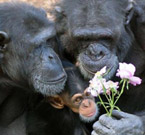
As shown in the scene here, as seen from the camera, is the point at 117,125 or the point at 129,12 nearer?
the point at 117,125

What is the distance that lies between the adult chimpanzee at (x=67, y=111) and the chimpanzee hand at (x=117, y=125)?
0.32 meters

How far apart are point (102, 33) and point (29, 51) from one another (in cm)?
99

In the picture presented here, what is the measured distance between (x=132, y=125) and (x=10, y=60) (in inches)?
60.4

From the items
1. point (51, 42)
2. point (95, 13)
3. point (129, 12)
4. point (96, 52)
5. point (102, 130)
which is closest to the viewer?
point (102, 130)

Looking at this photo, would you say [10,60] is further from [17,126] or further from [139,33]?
[139,33]

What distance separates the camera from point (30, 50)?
17.3 ft

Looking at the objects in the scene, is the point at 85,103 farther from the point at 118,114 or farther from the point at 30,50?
the point at 30,50

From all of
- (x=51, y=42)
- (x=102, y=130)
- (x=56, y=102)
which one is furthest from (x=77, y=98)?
(x=51, y=42)

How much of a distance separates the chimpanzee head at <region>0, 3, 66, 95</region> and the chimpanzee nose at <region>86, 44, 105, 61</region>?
1.98ft

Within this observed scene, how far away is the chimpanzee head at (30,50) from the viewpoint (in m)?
5.22

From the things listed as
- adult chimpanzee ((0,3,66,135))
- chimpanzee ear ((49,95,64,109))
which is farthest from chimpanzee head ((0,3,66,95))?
chimpanzee ear ((49,95,64,109))

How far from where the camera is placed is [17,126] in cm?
604

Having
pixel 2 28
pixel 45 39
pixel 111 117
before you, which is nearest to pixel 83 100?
pixel 111 117

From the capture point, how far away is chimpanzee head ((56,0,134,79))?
227 inches
